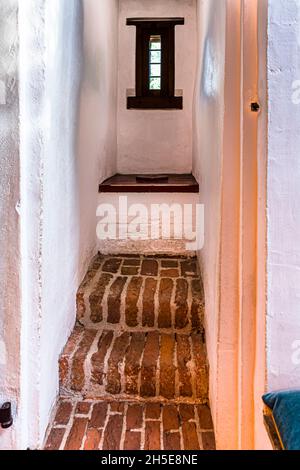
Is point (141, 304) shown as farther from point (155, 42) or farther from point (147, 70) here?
point (155, 42)

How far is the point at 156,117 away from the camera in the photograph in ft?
12.1

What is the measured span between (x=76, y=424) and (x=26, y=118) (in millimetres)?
1147

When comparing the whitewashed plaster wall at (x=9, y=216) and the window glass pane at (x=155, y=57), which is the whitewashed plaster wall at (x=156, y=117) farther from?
the whitewashed plaster wall at (x=9, y=216)

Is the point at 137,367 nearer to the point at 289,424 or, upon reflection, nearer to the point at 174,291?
the point at 174,291

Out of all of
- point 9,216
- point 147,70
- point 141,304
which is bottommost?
point 141,304

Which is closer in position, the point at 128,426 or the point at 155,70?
the point at 128,426

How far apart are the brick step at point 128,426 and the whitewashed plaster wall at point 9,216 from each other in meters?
0.23

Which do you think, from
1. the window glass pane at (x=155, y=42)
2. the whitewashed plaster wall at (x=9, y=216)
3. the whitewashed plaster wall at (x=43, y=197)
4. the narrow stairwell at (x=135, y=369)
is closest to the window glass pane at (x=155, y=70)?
the window glass pane at (x=155, y=42)

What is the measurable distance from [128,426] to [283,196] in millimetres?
1053

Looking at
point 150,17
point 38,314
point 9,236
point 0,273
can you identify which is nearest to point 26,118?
point 9,236

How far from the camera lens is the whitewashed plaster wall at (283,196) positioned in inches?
44.6

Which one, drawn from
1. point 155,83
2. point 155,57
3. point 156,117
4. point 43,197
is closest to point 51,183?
point 43,197

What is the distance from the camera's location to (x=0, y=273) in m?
1.38

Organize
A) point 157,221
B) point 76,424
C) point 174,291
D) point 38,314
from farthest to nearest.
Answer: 1. point 157,221
2. point 174,291
3. point 76,424
4. point 38,314
